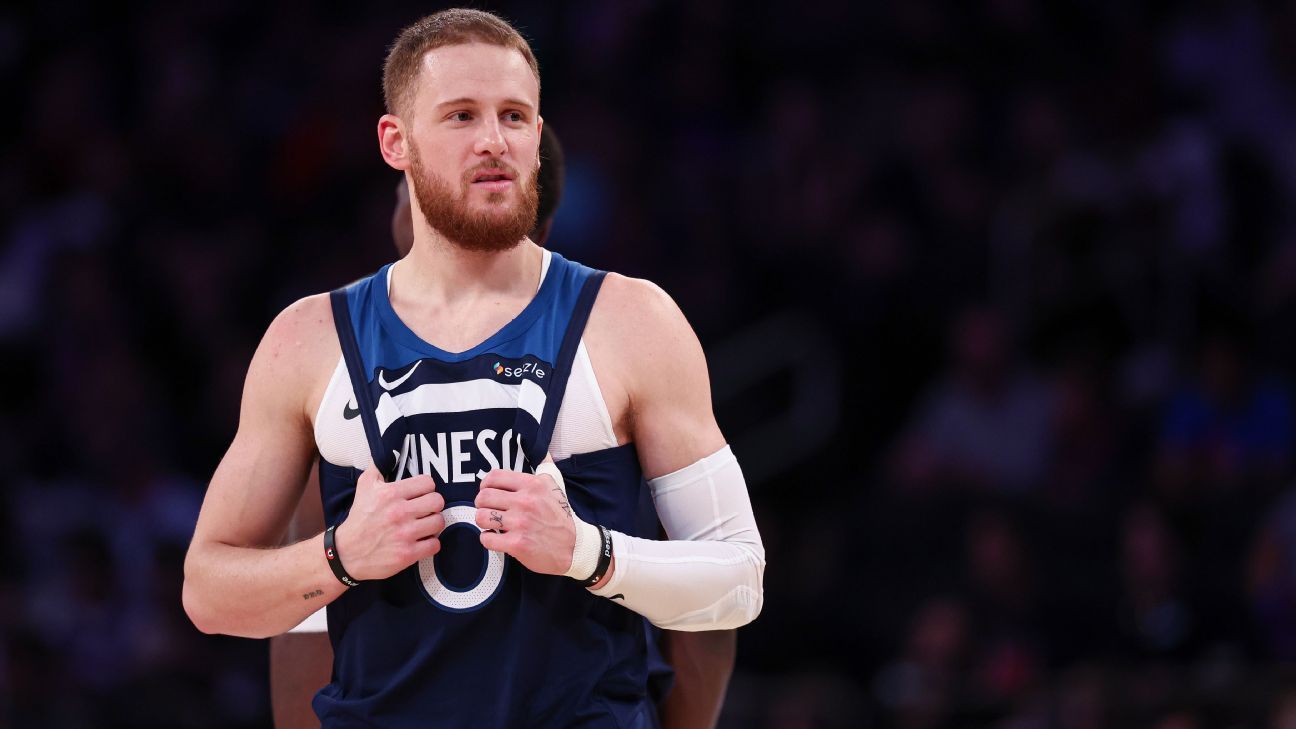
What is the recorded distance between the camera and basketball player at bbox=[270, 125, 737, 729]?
12.6 ft

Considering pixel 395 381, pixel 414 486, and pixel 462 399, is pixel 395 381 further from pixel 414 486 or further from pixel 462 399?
pixel 414 486

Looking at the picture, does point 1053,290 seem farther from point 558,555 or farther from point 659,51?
point 558,555

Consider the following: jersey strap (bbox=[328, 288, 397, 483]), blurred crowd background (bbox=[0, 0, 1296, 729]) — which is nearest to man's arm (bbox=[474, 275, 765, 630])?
jersey strap (bbox=[328, 288, 397, 483])

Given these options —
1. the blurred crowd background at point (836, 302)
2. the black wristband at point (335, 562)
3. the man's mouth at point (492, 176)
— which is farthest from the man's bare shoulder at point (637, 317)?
the blurred crowd background at point (836, 302)

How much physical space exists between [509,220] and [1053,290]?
5692mm

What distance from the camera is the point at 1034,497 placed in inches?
307

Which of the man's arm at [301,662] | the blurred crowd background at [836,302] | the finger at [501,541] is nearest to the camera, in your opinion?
the finger at [501,541]

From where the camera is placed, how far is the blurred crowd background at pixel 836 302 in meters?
7.36

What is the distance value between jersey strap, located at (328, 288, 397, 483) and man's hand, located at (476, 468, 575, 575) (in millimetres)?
265

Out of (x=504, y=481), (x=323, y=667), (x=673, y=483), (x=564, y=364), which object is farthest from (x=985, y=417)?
(x=504, y=481)

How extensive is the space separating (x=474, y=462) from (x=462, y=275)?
16.9 inches

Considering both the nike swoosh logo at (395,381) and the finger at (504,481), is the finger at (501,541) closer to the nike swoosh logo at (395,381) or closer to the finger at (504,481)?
the finger at (504,481)

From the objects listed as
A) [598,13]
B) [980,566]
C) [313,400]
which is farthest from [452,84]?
[598,13]

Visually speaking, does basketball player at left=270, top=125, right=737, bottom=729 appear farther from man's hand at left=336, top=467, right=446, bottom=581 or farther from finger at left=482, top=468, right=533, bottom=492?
finger at left=482, top=468, right=533, bottom=492
